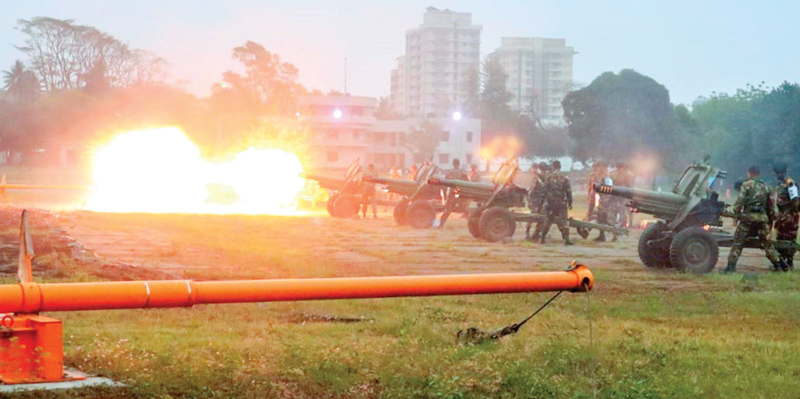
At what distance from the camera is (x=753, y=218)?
20.1 meters

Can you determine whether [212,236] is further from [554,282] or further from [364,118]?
[364,118]

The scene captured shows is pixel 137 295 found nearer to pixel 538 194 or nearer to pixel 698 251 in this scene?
pixel 698 251

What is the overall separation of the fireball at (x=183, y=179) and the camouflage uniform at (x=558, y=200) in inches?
607

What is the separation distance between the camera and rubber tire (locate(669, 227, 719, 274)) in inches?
775

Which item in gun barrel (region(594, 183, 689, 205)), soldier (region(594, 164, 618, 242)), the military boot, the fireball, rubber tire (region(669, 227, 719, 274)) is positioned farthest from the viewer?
the fireball

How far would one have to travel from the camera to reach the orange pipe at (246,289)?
6344 mm

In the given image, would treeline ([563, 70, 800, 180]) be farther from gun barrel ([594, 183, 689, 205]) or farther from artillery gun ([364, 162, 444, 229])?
gun barrel ([594, 183, 689, 205])

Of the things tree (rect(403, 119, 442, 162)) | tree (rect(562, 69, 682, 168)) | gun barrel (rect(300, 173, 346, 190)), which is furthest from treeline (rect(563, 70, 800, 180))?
gun barrel (rect(300, 173, 346, 190))

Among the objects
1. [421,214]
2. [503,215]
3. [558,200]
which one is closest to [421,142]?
[421,214]

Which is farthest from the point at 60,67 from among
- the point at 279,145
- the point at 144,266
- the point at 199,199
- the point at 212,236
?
the point at 144,266

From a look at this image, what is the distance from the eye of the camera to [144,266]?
18188 mm

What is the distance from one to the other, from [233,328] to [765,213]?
39.7 feet

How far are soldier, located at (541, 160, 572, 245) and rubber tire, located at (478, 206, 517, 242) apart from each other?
0.82 m

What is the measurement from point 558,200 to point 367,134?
3003 inches
